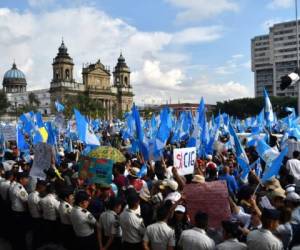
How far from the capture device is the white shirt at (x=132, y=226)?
207 inches

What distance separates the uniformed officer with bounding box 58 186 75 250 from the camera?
241 inches

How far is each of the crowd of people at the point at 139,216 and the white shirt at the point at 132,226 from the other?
0.01 m

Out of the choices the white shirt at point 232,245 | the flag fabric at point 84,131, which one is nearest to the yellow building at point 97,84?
the flag fabric at point 84,131

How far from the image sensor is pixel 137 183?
23.7 ft

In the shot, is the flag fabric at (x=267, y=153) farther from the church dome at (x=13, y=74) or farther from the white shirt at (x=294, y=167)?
the church dome at (x=13, y=74)

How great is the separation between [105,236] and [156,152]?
13.2 feet

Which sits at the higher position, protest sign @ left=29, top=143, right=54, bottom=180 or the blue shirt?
protest sign @ left=29, top=143, right=54, bottom=180

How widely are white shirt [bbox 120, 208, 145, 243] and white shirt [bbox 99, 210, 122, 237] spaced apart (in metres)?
0.21

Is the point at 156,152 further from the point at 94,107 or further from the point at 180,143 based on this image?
the point at 94,107

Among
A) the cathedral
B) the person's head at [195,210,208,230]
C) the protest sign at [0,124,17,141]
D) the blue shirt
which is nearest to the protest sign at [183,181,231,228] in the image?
the person's head at [195,210,208,230]

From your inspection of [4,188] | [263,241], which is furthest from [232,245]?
[4,188]

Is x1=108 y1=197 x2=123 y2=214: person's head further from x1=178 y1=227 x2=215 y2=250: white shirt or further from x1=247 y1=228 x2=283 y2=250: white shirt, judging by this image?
x1=247 y1=228 x2=283 y2=250: white shirt

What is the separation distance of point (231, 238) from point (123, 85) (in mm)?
99992

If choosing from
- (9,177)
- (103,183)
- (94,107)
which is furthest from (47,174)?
(94,107)
